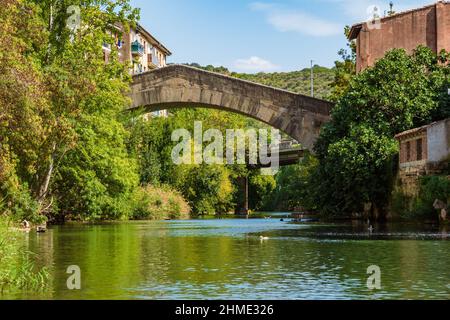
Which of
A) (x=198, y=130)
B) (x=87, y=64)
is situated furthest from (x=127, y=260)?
(x=198, y=130)

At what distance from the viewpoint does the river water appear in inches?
496

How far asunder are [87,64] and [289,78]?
93844 millimetres

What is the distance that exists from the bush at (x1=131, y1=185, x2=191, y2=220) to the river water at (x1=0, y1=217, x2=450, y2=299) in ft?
73.6

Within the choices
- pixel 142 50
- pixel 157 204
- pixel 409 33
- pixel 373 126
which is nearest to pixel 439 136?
pixel 373 126

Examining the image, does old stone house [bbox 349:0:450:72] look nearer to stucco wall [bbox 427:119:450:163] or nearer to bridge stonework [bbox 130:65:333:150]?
bridge stonework [bbox 130:65:333:150]

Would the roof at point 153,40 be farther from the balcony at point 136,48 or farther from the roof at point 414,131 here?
the roof at point 414,131

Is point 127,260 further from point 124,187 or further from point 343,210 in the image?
point 343,210

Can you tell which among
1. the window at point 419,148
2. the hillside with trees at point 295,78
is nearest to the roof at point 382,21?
the window at point 419,148
